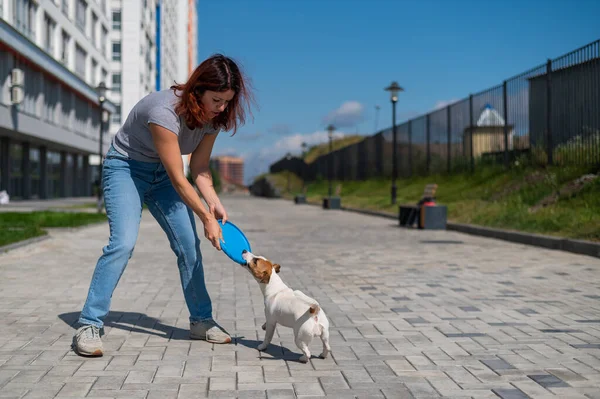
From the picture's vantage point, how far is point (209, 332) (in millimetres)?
4812

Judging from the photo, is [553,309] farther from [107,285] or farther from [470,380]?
[107,285]

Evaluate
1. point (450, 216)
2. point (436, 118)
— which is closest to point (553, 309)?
point (450, 216)

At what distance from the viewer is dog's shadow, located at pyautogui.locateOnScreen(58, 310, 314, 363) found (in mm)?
4531

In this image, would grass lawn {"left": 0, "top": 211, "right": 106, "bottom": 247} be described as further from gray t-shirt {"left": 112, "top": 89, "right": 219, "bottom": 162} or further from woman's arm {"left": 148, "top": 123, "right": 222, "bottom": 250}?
woman's arm {"left": 148, "top": 123, "right": 222, "bottom": 250}

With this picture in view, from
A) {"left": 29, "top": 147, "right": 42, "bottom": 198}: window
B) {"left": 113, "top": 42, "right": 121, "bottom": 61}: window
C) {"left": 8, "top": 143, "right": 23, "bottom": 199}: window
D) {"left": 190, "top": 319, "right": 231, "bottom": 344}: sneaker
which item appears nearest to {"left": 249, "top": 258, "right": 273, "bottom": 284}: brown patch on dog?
{"left": 190, "top": 319, "right": 231, "bottom": 344}: sneaker

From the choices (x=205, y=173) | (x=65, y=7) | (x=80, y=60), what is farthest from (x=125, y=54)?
(x=205, y=173)

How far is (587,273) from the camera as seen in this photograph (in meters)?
8.76

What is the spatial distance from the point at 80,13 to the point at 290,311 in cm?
4618

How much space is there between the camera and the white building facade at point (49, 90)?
31656 mm

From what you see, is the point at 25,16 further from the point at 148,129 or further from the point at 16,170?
the point at 148,129

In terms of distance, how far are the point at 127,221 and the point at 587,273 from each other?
6240 mm

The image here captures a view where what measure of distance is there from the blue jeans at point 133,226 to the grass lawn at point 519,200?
327 inches

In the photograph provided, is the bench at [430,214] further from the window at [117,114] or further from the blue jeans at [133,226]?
the window at [117,114]

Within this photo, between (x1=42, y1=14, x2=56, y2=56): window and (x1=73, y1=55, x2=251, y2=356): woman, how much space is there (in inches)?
1408
